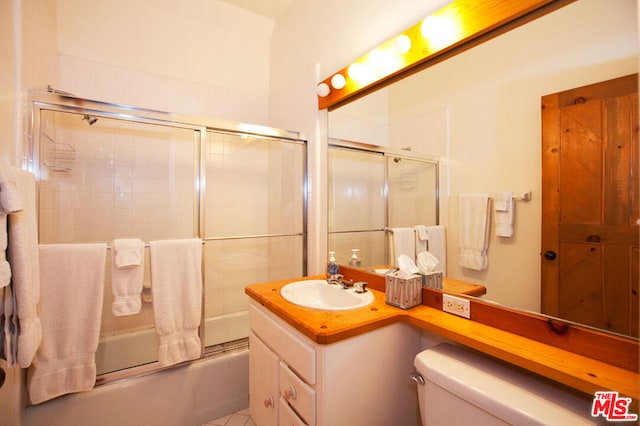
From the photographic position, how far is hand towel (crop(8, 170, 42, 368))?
91 centimetres

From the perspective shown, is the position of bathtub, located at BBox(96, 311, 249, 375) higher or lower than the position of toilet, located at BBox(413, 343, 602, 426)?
lower

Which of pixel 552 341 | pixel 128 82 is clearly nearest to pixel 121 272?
pixel 128 82

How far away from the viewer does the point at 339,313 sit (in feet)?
3.46

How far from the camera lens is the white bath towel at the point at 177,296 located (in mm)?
1477

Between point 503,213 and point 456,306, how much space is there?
1.22 ft

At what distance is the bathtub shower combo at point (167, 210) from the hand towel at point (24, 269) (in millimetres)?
403

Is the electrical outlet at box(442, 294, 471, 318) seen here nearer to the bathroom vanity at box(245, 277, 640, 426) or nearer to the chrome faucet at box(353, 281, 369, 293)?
the bathroom vanity at box(245, 277, 640, 426)

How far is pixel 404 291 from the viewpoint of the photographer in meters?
1.10

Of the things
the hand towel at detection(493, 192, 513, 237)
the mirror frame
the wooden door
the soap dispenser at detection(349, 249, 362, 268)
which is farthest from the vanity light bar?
the soap dispenser at detection(349, 249, 362, 268)

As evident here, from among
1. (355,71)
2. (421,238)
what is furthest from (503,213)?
(355,71)

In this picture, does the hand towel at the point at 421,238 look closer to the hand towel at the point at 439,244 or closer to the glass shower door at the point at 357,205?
the hand towel at the point at 439,244

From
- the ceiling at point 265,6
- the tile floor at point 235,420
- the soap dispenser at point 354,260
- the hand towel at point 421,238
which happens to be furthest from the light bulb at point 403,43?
the tile floor at point 235,420

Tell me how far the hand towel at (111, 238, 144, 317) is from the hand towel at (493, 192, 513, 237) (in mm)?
1619

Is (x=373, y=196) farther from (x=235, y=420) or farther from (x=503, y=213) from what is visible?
(x=235, y=420)
